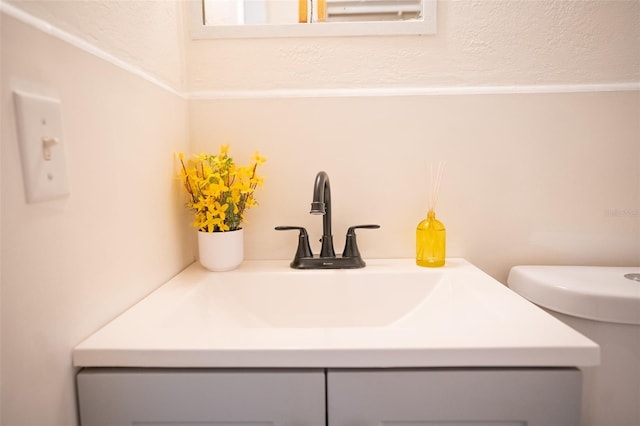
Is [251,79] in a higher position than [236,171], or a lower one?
higher

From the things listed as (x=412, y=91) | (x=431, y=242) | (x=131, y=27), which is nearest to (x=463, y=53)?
(x=412, y=91)

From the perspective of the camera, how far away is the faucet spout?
2.79 feet

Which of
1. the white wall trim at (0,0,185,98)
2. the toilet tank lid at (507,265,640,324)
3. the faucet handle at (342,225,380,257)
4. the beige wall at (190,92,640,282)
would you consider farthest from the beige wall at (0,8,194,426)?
the toilet tank lid at (507,265,640,324)

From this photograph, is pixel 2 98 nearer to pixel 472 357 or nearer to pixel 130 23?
pixel 130 23

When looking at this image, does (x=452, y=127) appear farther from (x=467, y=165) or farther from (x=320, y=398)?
(x=320, y=398)

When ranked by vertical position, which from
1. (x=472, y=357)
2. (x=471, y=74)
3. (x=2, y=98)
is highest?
(x=471, y=74)

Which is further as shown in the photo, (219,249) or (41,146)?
(219,249)

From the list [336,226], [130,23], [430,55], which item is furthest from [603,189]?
[130,23]

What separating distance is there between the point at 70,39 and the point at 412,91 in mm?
730

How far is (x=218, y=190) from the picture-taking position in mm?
883

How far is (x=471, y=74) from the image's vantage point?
1.01 m

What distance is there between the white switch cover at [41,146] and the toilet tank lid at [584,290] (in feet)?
2.97

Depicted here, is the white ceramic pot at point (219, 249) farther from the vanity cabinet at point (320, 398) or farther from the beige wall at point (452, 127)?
the vanity cabinet at point (320, 398)

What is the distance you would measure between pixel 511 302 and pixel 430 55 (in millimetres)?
627
